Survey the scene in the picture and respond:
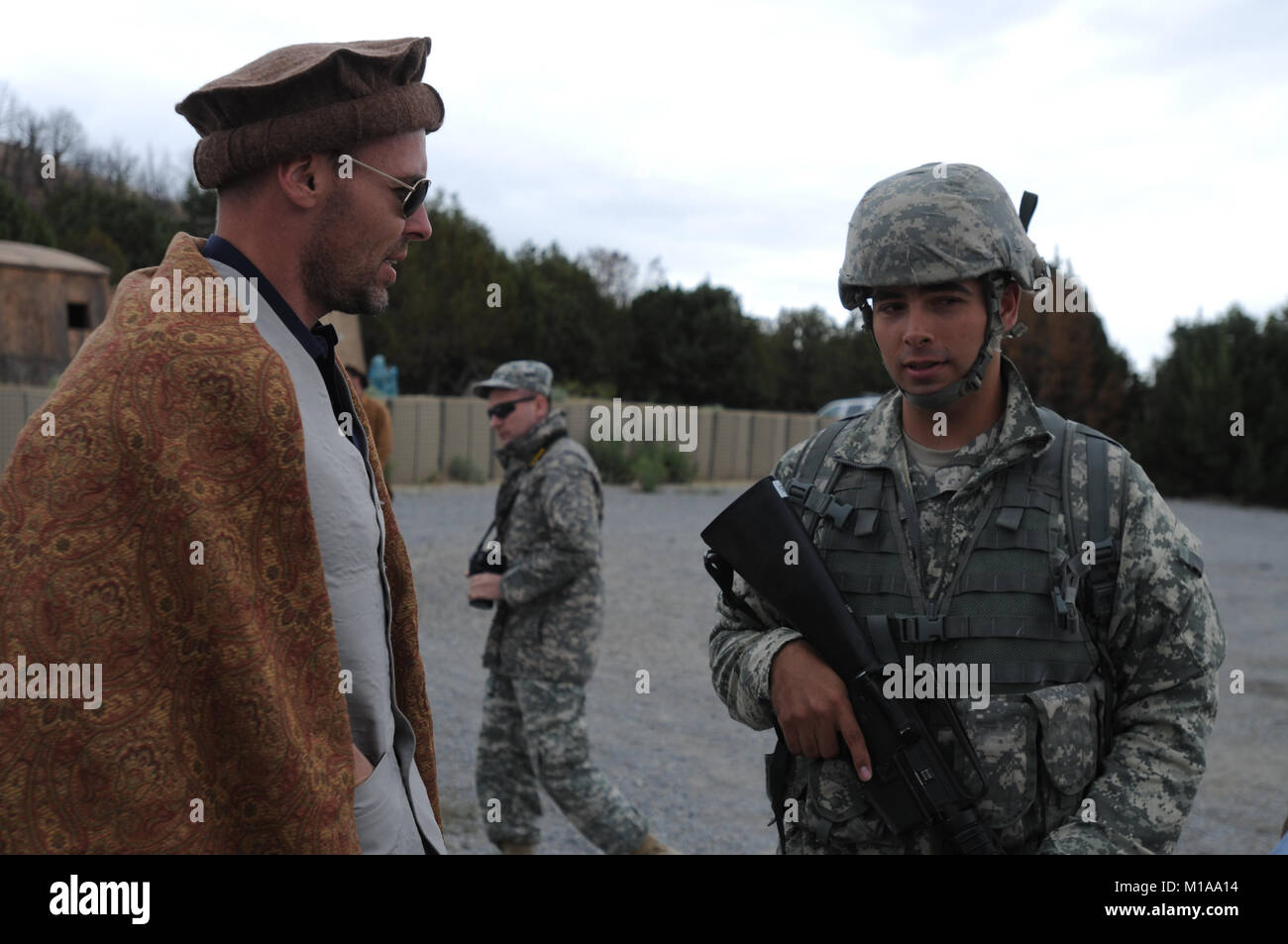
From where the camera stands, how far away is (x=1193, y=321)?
30.3m

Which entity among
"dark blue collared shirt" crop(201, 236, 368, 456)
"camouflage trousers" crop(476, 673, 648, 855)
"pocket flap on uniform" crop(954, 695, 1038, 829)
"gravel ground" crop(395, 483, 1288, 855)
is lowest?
"gravel ground" crop(395, 483, 1288, 855)

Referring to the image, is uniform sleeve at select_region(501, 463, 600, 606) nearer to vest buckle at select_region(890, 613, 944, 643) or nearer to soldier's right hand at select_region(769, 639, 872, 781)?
soldier's right hand at select_region(769, 639, 872, 781)

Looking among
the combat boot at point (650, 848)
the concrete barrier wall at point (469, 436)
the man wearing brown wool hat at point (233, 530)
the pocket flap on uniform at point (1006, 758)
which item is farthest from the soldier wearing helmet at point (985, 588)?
the concrete barrier wall at point (469, 436)

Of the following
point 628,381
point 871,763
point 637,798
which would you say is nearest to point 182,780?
point 871,763

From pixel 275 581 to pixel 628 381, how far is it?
4149 cm

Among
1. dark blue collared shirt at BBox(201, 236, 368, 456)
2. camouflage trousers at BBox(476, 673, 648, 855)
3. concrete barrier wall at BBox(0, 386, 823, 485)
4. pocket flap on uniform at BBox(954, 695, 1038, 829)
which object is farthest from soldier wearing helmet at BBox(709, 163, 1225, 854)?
concrete barrier wall at BBox(0, 386, 823, 485)

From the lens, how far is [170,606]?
5.41 ft

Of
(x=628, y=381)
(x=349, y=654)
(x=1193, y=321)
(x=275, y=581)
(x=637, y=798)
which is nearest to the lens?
(x=275, y=581)

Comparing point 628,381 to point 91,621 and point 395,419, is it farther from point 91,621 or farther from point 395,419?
point 91,621

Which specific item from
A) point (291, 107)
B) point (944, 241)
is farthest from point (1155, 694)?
point (291, 107)

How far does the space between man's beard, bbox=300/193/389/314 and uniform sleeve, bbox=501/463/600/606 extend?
10.2 ft

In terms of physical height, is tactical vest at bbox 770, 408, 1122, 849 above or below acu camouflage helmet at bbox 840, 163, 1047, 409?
below

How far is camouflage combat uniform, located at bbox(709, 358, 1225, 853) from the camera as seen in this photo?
2.10 m

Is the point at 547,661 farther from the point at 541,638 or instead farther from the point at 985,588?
the point at 985,588
